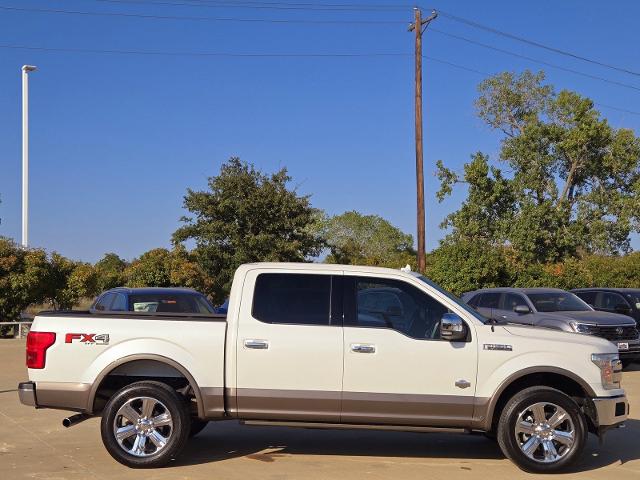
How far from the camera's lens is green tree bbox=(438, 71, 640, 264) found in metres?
35.3

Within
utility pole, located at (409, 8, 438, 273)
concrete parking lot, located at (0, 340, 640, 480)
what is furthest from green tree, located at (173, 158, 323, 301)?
concrete parking lot, located at (0, 340, 640, 480)

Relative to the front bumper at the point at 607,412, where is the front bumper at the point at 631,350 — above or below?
below

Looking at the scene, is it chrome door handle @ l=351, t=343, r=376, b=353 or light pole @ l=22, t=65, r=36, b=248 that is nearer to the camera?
chrome door handle @ l=351, t=343, r=376, b=353

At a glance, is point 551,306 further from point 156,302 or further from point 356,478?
point 356,478

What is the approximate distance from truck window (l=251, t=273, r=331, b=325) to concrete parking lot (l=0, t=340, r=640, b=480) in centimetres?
144

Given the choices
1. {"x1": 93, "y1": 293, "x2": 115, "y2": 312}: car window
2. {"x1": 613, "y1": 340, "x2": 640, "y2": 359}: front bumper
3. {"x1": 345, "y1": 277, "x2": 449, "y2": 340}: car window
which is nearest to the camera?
{"x1": 345, "y1": 277, "x2": 449, "y2": 340}: car window

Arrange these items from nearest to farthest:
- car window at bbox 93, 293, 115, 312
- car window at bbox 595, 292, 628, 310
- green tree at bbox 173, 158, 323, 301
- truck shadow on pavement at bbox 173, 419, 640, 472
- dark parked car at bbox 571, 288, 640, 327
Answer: truck shadow on pavement at bbox 173, 419, 640, 472, car window at bbox 93, 293, 115, 312, dark parked car at bbox 571, 288, 640, 327, car window at bbox 595, 292, 628, 310, green tree at bbox 173, 158, 323, 301

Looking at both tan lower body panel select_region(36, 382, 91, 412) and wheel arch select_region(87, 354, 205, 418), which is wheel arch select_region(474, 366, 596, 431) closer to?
wheel arch select_region(87, 354, 205, 418)

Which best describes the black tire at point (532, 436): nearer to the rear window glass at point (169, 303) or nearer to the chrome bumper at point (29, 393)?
the chrome bumper at point (29, 393)

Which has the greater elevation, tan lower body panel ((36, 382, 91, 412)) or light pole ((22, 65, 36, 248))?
light pole ((22, 65, 36, 248))

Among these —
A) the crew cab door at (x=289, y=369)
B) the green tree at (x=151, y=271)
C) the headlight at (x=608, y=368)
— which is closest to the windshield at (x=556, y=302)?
the headlight at (x=608, y=368)

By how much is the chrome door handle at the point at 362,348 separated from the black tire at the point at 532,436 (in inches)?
55.0

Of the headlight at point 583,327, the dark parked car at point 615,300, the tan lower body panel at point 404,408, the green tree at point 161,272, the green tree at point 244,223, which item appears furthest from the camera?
the green tree at point 244,223

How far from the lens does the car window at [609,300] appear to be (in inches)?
702
